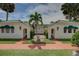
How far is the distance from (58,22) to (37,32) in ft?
0.70

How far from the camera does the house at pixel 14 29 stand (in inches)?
124

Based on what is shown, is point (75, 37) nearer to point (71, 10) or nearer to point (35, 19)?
point (71, 10)

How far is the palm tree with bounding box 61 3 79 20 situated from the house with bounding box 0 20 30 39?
368 mm

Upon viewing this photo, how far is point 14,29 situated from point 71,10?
1.81ft

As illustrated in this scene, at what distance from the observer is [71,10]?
10.4ft

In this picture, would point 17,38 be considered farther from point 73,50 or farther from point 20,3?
point 73,50

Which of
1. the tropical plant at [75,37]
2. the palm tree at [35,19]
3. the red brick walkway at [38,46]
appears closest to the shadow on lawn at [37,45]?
the red brick walkway at [38,46]

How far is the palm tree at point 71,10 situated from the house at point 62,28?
0.20 feet

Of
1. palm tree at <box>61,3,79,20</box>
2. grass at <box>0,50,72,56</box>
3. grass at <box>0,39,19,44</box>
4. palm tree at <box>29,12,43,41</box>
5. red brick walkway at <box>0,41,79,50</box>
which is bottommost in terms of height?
grass at <box>0,50,72,56</box>

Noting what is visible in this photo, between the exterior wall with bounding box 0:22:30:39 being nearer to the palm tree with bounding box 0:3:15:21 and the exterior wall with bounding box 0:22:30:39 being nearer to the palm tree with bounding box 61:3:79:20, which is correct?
the palm tree with bounding box 0:3:15:21

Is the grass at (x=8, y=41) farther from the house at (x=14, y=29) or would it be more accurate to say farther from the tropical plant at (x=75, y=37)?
the tropical plant at (x=75, y=37)

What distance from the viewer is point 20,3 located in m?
3.14

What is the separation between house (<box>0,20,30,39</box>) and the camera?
3.15 m

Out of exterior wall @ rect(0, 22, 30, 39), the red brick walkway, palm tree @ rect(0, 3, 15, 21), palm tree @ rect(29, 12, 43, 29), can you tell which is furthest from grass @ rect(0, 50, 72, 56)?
palm tree @ rect(0, 3, 15, 21)
